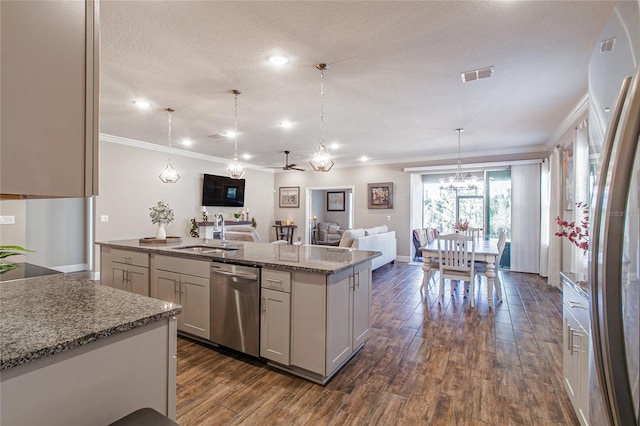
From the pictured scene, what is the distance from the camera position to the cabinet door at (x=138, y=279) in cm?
324

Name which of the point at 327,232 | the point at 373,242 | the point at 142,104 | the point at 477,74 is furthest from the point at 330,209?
the point at 477,74

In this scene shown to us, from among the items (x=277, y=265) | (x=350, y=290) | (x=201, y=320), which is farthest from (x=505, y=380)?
(x=201, y=320)

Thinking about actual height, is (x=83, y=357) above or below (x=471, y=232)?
below

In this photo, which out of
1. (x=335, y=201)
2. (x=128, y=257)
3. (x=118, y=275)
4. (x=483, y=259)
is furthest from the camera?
(x=335, y=201)

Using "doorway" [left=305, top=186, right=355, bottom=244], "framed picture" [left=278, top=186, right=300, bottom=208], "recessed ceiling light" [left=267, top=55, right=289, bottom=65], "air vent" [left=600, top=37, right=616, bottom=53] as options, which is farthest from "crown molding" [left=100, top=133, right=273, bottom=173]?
"air vent" [left=600, top=37, right=616, bottom=53]

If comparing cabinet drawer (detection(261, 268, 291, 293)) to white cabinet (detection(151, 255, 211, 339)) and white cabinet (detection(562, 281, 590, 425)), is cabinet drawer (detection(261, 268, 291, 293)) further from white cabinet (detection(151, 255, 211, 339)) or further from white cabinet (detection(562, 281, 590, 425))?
white cabinet (detection(562, 281, 590, 425))

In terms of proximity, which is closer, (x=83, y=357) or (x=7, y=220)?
(x=83, y=357)

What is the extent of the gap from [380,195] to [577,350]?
6.37 metres

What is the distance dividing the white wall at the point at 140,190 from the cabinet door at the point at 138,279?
2915mm

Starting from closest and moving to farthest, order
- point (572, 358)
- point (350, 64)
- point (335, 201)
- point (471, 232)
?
1. point (572, 358)
2. point (350, 64)
3. point (471, 232)
4. point (335, 201)

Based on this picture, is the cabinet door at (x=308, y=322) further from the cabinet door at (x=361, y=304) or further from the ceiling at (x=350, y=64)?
the ceiling at (x=350, y=64)

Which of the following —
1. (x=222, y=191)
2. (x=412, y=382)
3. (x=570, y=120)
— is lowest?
(x=412, y=382)

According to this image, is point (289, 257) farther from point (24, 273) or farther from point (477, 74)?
point (477, 74)

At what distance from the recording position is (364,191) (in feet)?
27.2
